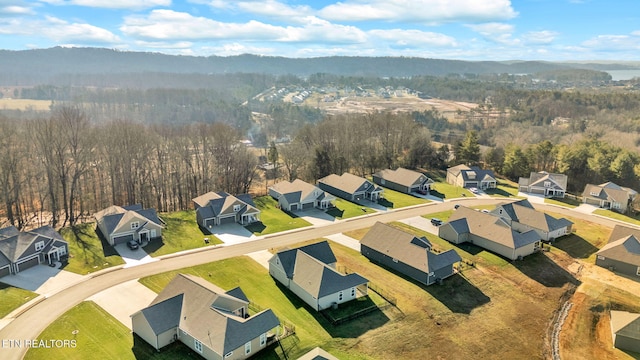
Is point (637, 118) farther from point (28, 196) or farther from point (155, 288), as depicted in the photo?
point (28, 196)

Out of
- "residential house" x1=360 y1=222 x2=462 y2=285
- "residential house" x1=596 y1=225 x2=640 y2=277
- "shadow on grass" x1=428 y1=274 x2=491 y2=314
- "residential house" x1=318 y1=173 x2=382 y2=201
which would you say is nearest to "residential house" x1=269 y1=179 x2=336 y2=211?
"residential house" x1=318 y1=173 x2=382 y2=201

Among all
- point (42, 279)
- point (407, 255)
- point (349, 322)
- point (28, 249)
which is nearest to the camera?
point (349, 322)

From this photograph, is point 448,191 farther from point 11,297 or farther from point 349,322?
point 11,297

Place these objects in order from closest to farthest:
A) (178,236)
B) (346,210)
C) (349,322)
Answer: (349,322) < (178,236) < (346,210)

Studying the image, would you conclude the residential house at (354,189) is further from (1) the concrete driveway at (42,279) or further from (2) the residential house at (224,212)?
(1) the concrete driveway at (42,279)

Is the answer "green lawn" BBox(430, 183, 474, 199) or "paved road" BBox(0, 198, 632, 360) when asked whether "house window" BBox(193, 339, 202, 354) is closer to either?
"paved road" BBox(0, 198, 632, 360)

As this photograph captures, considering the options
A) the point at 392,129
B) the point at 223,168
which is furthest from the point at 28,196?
the point at 392,129

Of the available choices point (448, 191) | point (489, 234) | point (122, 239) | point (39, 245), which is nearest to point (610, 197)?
point (448, 191)
